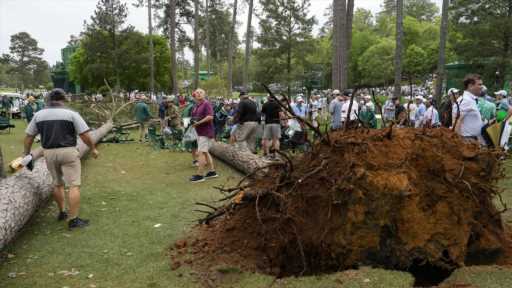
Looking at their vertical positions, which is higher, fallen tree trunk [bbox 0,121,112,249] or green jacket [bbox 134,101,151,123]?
green jacket [bbox 134,101,151,123]

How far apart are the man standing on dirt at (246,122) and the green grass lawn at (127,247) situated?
1.89 meters

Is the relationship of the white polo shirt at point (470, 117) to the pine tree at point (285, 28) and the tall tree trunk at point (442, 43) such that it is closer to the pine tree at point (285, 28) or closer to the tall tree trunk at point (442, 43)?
the tall tree trunk at point (442, 43)

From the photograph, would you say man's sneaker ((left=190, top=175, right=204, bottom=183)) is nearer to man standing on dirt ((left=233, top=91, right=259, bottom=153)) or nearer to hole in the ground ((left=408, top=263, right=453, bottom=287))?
man standing on dirt ((left=233, top=91, right=259, bottom=153))

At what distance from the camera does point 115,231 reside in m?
5.59

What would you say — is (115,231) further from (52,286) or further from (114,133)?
(114,133)

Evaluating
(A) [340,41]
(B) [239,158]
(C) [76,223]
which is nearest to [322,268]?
(C) [76,223]

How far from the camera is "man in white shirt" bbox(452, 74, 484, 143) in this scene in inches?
235

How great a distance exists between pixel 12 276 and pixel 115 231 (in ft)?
4.75

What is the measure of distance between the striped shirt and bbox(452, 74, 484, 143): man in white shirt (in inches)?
205

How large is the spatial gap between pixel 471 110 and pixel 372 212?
125 inches

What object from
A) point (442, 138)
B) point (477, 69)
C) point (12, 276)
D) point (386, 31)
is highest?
point (386, 31)

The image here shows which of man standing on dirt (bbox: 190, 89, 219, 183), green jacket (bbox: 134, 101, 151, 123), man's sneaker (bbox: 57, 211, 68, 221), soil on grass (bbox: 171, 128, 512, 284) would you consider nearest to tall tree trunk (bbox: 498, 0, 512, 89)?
green jacket (bbox: 134, 101, 151, 123)

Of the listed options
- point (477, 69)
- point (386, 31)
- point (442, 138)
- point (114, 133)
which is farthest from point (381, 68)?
point (442, 138)

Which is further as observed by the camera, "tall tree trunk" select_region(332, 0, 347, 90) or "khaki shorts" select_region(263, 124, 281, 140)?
"tall tree trunk" select_region(332, 0, 347, 90)
